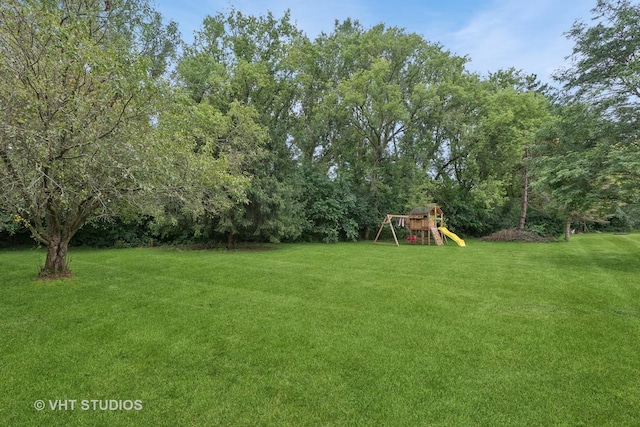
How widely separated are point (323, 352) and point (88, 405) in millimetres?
2345

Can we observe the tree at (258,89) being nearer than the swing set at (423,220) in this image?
Yes

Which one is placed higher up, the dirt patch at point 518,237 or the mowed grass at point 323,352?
the dirt patch at point 518,237

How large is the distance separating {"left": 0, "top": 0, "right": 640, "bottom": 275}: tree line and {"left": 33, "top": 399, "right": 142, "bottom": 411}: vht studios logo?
287cm

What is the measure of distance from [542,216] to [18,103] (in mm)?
30985

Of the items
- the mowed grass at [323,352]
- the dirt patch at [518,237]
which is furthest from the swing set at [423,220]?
the mowed grass at [323,352]

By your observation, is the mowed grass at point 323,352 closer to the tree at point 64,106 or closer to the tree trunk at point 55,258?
the tree trunk at point 55,258

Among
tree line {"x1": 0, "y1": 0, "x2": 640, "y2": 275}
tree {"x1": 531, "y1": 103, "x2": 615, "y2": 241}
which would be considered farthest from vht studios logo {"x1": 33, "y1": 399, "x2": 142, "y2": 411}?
tree {"x1": 531, "y1": 103, "x2": 615, "y2": 241}

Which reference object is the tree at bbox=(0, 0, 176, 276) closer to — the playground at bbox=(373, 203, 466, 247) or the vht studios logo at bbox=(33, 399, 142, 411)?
the vht studios logo at bbox=(33, 399, 142, 411)

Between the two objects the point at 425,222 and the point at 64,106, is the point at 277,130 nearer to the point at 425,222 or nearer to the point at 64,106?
the point at 425,222

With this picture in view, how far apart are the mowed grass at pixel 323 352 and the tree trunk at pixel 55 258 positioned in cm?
38

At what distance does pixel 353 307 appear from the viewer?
5.91m

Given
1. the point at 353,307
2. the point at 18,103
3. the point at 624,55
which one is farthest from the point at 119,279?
the point at 624,55

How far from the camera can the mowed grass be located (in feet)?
9.39

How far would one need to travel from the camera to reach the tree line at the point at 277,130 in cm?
530
